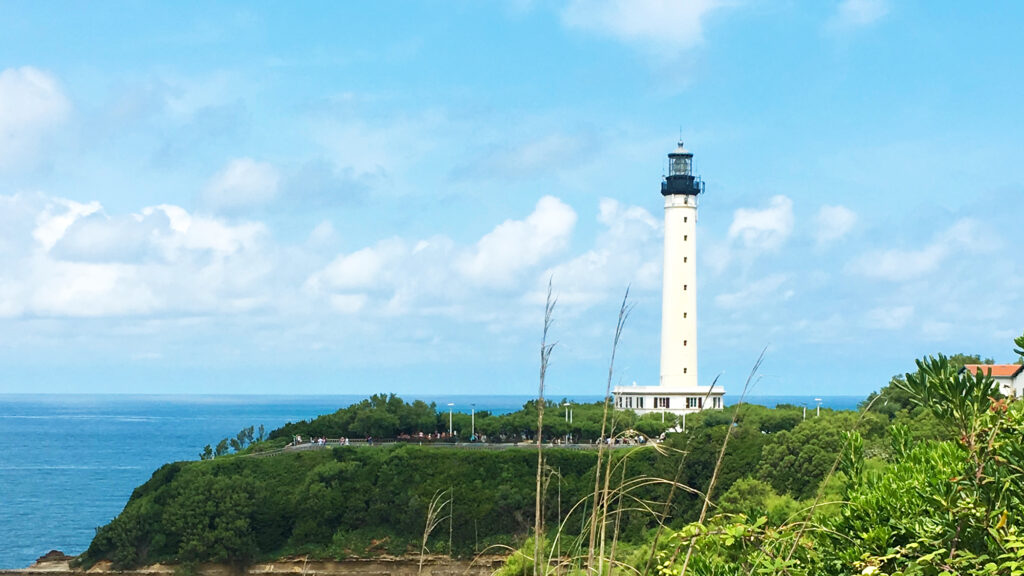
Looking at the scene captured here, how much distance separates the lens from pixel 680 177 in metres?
48.9

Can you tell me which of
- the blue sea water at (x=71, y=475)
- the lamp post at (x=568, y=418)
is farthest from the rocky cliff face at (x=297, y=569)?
the lamp post at (x=568, y=418)

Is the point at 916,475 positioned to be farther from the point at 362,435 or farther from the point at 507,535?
the point at 362,435

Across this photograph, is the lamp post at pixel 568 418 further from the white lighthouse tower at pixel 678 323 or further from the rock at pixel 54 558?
the rock at pixel 54 558

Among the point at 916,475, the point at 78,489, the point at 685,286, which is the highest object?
the point at 685,286

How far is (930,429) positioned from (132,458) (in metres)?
76.2

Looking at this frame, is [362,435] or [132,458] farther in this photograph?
[132,458]

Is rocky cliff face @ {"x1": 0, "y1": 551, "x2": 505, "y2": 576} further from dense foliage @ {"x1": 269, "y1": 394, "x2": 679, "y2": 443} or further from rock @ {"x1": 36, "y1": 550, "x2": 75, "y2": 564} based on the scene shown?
dense foliage @ {"x1": 269, "y1": 394, "x2": 679, "y2": 443}

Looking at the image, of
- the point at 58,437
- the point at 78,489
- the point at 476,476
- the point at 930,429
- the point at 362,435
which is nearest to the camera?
the point at 930,429

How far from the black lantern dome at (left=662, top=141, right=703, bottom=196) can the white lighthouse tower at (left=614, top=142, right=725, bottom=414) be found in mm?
69

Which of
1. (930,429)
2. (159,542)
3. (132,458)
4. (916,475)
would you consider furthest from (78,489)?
(916,475)

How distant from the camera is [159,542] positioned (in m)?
37.1

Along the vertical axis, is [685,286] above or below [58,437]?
above

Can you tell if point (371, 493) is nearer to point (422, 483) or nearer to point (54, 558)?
point (422, 483)

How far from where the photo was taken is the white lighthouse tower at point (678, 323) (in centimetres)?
4759
